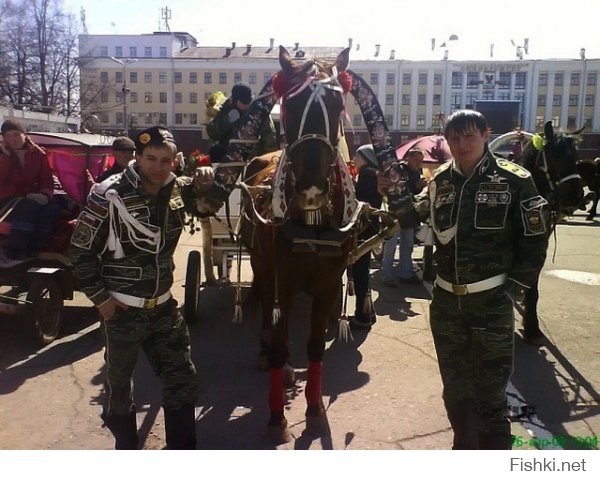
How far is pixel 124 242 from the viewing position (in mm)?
2947

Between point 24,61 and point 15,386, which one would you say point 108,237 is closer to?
point 15,386

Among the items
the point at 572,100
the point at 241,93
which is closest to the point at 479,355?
the point at 241,93

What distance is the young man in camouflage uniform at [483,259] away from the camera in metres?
2.84

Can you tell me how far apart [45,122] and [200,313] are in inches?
296


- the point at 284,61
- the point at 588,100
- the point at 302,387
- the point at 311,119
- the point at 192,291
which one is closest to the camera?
the point at 311,119

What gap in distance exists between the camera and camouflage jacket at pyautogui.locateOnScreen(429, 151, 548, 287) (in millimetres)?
2807

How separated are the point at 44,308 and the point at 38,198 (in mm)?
1133

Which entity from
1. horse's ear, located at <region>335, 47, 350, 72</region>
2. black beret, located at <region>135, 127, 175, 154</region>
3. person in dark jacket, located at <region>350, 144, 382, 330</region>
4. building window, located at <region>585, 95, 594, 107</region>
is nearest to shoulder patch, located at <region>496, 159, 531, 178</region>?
horse's ear, located at <region>335, 47, 350, 72</region>

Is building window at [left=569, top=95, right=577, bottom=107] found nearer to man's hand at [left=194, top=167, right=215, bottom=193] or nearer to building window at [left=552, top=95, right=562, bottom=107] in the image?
building window at [left=552, top=95, right=562, bottom=107]

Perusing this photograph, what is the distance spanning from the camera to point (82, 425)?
3820 mm

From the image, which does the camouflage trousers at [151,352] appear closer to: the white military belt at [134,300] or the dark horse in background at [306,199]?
the white military belt at [134,300]

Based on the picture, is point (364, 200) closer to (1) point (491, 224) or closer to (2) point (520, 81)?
(1) point (491, 224)

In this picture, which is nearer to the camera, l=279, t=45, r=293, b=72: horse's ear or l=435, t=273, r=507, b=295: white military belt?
l=435, t=273, r=507, b=295: white military belt

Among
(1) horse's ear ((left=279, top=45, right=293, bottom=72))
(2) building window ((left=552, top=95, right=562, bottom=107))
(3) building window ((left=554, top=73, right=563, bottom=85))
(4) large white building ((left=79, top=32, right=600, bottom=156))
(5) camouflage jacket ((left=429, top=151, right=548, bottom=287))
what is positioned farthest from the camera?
(2) building window ((left=552, top=95, right=562, bottom=107))
